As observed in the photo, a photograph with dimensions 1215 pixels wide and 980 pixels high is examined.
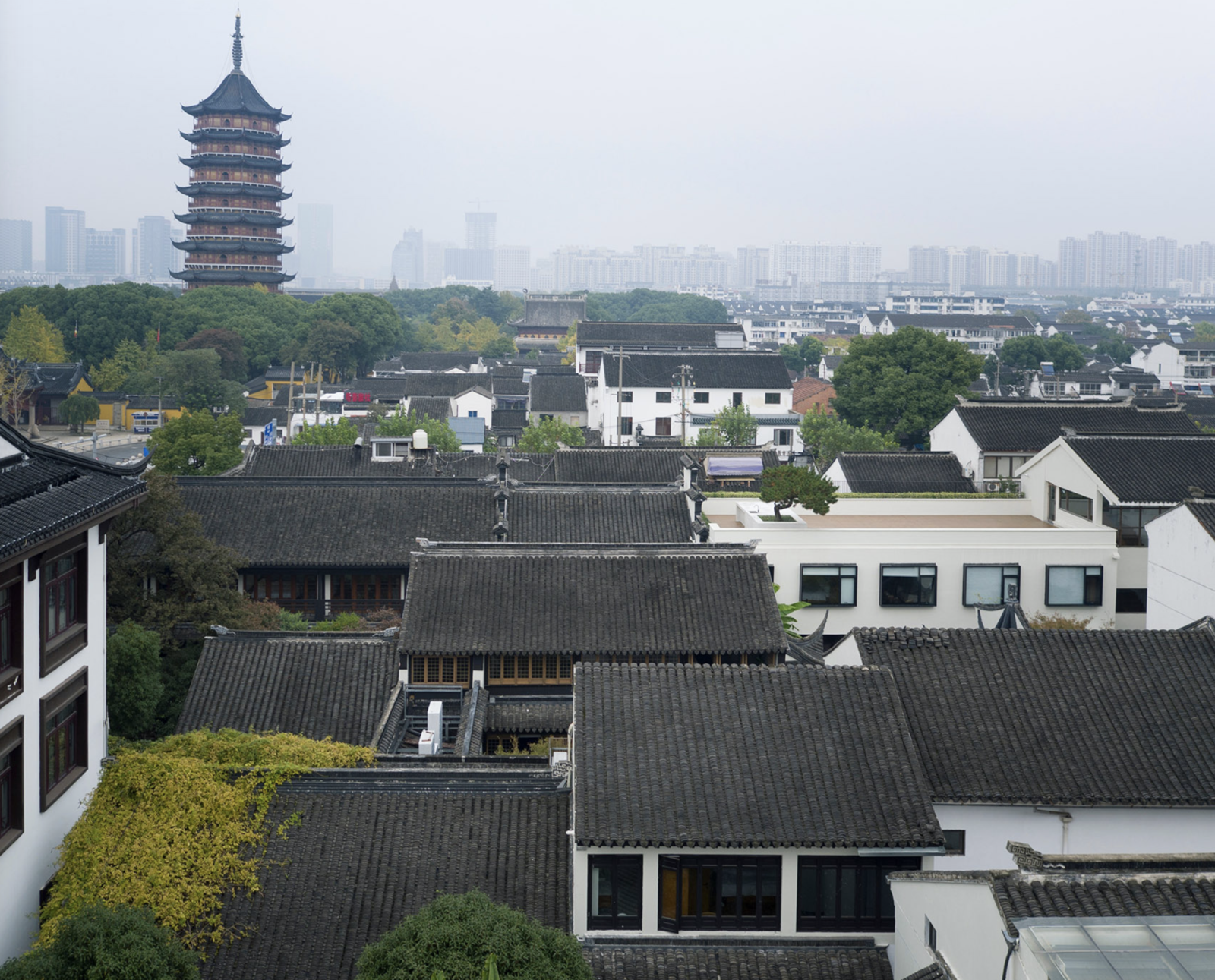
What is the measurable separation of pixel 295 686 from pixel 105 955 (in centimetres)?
815

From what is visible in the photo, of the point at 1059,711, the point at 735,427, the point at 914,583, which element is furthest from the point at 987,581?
the point at 735,427

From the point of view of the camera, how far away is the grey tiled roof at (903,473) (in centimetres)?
3550

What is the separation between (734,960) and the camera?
432 inches

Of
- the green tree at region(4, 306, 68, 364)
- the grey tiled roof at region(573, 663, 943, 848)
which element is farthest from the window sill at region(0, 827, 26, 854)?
the green tree at region(4, 306, 68, 364)

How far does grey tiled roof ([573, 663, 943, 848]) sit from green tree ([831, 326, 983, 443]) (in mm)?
40278

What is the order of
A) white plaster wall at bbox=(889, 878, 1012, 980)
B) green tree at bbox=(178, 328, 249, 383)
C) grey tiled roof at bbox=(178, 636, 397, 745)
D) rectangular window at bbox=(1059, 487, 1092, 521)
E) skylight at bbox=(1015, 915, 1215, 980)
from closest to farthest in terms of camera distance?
skylight at bbox=(1015, 915, 1215, 980) < white plaster wall at bbox=(889, 878, 1012, 980) < grey tiled roof at bbox=(178, 636, 397, 745) < rectangular window at bbox=(1059, 487, 1092, 521) < green tree at bbox=(178, 328, 249, 383)

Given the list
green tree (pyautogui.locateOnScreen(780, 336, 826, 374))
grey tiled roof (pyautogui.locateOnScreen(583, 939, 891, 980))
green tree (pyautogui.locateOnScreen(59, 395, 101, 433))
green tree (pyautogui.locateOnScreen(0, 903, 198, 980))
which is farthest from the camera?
green tree (pyautogui.locateOnScreen(780, 336, 826, 374))

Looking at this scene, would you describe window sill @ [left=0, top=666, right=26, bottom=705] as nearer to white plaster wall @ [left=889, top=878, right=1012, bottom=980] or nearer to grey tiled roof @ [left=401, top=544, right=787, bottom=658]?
grey tiled roof @ [left=401, top=544, right=787, bottom=658]

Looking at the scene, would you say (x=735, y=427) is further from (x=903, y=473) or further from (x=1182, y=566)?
(x=1182, y=566)

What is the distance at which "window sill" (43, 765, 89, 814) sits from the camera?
11.9 metres

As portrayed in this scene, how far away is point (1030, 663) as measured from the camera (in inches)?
553

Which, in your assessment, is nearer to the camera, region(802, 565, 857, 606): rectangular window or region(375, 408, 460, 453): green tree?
region(802, 565, 857, 606): rectangular window

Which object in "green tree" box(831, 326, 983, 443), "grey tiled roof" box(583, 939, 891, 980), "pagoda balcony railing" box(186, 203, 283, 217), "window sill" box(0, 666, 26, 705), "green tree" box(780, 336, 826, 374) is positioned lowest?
"grey tiled roof" box(583, 939, 891, 980)

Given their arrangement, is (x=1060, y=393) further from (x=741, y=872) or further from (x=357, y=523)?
(x=741, y=872)
